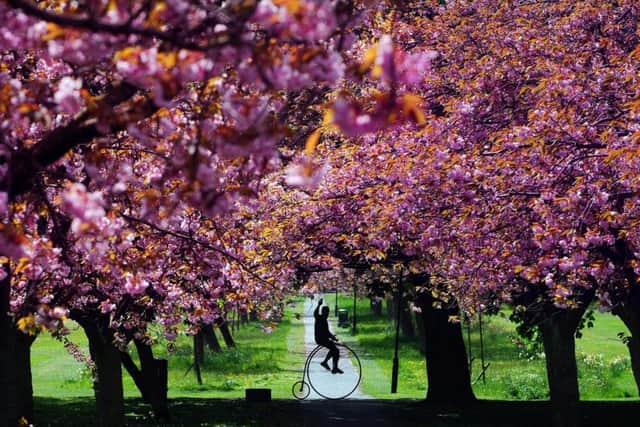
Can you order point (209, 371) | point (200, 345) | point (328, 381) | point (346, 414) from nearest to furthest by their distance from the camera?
point (346, 414)
point (328, 381)
point (200, 345)
point (209, 371)

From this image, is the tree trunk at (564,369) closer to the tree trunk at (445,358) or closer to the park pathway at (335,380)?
the tree trunk at (445,358)

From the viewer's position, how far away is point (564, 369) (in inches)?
630

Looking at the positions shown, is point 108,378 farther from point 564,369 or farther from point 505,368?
point 505,368

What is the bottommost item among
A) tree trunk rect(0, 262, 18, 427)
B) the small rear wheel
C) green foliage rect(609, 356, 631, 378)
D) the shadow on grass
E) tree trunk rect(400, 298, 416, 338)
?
the shadow on grass

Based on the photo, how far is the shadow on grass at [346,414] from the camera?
19141mm

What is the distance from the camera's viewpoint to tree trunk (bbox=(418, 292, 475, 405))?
23.0 metres

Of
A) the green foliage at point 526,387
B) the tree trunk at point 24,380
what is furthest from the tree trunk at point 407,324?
the tree trunk at point 24,380

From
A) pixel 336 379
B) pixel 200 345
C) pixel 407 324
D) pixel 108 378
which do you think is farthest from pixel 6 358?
pixel 407 324

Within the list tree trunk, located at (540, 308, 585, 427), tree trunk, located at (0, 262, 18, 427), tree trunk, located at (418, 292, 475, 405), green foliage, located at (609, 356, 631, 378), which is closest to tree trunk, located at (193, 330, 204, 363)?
tree trunk, located at (418, 292, 475, 405)

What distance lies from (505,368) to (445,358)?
49.0ft

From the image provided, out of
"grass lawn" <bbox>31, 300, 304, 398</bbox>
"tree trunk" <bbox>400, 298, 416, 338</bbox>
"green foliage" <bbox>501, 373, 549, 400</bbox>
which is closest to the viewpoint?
"green foliage" <bbox>501, 373, 549, 400</bbox>

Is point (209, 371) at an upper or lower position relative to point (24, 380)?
lower

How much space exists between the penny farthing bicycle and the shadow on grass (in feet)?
5.52

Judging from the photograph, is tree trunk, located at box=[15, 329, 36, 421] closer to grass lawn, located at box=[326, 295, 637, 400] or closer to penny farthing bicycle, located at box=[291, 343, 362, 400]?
penny farthing bicycle, located at box=[291, 343, 362, 400]
